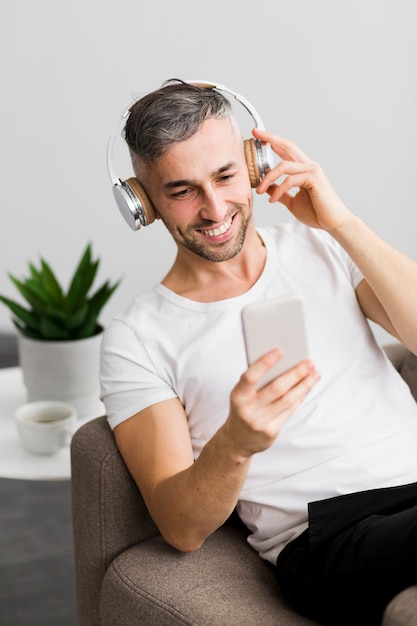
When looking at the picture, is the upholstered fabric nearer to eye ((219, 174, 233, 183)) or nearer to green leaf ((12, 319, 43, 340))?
eye ((219, 174, 233, 183))

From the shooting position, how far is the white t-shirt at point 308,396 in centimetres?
165

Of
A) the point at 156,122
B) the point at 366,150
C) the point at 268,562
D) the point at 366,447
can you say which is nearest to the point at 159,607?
the point at 268,562

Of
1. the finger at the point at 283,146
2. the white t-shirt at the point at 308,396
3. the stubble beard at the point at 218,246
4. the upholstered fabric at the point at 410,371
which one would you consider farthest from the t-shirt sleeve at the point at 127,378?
the upholstered fabric at the point at 410,371

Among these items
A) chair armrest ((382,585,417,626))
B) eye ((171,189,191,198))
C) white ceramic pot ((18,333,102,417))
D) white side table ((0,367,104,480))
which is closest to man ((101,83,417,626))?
eye ((171,189,191,198))

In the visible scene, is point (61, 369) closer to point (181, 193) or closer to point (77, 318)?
point (77, 318)

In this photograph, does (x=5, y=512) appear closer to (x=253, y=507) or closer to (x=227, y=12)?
(x=253, y=507)

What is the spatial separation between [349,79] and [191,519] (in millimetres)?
2160

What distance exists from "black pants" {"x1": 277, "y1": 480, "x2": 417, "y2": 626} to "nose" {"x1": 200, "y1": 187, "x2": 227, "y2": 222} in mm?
512

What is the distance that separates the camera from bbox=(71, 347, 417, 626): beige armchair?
1.51 meters

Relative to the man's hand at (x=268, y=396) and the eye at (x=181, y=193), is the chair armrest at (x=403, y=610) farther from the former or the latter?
the eye at (x=181, y=193)

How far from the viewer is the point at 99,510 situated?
169 centimetres

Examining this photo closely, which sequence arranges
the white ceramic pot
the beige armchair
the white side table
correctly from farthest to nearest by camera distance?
1. the white ceramic pot
2. the white side table
3. the beige armchair

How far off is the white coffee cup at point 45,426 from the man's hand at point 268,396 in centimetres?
76

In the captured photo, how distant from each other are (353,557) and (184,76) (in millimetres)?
2256
